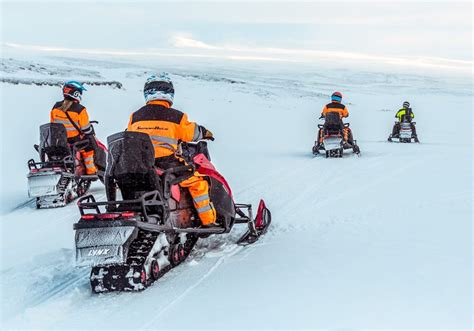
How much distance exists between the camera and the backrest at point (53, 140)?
322 inches

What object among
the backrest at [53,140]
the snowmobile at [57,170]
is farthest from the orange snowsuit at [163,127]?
the backrest at [53,140]

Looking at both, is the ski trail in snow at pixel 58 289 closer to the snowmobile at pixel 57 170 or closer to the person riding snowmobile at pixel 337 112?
the snowmobile at pixel 57 170

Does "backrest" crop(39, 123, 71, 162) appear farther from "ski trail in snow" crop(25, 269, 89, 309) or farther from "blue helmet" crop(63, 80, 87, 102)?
"ski trail in snow" crop(25, 269, 89, 309)

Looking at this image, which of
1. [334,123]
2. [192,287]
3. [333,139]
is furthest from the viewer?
[334,123]

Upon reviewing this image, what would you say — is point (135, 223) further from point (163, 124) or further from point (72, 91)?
point (72, 91)

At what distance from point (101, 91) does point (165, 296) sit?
22944mm

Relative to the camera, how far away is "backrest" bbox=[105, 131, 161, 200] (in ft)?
14.5

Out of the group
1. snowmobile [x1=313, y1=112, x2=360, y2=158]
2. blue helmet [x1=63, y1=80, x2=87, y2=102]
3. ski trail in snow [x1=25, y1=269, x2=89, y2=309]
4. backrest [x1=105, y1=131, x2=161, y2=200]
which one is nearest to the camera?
ski trail in snow [x1=25, y1=269, x2=89, y2=309]

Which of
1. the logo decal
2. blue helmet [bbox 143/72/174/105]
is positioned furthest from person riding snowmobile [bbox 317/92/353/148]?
the logo decal

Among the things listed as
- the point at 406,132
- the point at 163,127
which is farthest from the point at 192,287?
the point at 406,132

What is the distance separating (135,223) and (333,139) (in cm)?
834

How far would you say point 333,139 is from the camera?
12070 millimetres

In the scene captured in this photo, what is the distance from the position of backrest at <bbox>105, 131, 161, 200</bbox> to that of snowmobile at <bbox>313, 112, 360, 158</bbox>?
789 cm

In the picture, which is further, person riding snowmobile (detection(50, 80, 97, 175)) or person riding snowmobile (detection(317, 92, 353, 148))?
person riding snowmobile (detection(317, 92, 353, 148))
